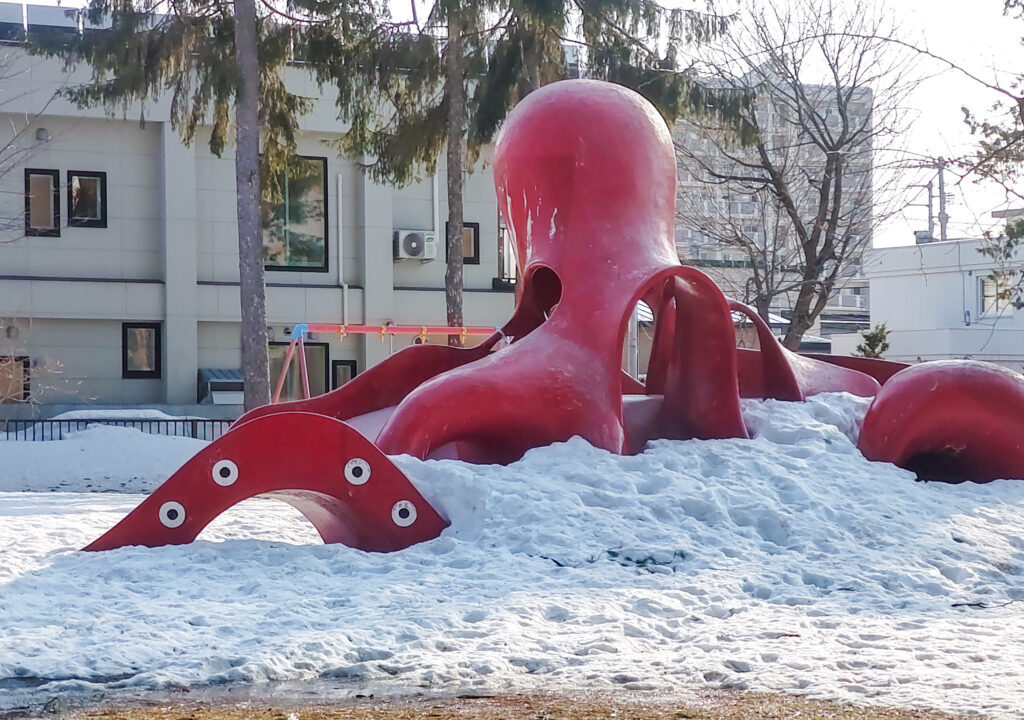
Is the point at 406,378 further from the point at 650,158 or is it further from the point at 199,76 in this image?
the point at 199,76

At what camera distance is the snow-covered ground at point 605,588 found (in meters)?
5.19

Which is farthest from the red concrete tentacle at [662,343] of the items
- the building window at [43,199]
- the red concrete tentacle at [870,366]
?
the building window at [43,199]

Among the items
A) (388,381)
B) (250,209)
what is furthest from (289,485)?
(250,209)

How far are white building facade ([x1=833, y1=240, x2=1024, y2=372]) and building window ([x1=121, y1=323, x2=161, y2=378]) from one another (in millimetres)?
23388

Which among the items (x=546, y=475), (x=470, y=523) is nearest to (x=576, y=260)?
(x=546, y=475)

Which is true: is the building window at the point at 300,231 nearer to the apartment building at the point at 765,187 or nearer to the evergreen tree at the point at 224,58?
the apartment building at the point at 765,187

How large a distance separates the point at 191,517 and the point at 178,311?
70.5 ft

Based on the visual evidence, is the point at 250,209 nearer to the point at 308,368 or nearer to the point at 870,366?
the point at 870,366

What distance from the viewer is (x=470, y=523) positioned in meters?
7.60

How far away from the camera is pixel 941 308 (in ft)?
156

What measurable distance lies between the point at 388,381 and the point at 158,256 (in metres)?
19.0

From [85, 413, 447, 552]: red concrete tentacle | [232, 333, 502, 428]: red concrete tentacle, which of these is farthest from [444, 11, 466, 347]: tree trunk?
[85, 413, 447, 552]: red concrete tentacle

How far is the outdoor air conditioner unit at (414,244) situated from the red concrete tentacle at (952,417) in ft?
67.0

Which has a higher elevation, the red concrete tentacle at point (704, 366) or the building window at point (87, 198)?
the building window at point (87, 198)
